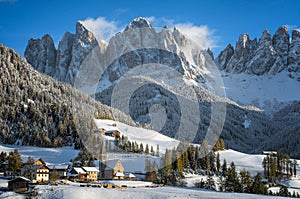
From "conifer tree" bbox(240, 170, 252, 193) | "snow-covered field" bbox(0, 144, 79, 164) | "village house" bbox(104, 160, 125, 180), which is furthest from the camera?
"snow-covered field" bbox(0, 144, 79, 164)

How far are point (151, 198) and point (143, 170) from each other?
38292 mm

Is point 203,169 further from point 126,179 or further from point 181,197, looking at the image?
point 181,197

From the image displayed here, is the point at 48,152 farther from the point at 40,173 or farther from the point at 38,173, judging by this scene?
the point at 38,173

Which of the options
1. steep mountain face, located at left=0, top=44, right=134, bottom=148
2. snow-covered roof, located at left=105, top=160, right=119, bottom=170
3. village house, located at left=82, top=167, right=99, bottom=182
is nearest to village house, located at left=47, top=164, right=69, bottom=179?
village house, located at left=82, top=167, right=99, bottom=182

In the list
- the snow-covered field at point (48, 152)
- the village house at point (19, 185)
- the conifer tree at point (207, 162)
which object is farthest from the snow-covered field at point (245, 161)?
the village house at point (19, 185)

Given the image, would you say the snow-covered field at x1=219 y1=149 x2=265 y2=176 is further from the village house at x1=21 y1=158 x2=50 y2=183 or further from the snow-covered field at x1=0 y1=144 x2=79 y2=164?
the village house at x1=21 y1=158 x2=50 y2=183

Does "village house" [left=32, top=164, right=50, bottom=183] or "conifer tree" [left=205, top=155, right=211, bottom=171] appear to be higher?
"conifer tree" [left=205, top=155, right=211, bottom=171]

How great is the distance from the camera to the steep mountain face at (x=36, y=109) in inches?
4961

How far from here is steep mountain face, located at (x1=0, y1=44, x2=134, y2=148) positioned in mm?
126000

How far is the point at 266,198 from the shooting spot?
5859 centimetres

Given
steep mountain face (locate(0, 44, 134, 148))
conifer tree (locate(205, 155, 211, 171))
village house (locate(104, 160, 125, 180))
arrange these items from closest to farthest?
1. village house (locate(104, 160, 125, 180))
2. conifer tree (locate(205, 155, 211, 171))
3. steep mountain face (locate(0, 44, 134, 148))

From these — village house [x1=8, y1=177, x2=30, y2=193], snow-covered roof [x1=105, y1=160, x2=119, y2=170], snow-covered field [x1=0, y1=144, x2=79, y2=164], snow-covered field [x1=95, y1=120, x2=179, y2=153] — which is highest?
snow-covered field [x1=95, y1=120, x2=179, y2=153]

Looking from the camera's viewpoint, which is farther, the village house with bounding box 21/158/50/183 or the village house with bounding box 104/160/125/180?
the village house with bounding box 104/160/125/180

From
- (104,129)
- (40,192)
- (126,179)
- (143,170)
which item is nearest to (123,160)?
(143,170)
